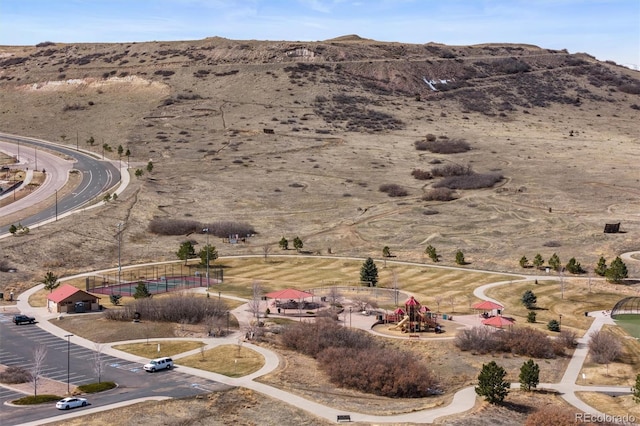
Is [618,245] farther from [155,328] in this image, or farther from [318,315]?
[155,328]

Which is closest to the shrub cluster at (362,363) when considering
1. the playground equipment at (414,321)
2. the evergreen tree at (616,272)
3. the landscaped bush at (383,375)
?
the landscaped bush at (383,375)

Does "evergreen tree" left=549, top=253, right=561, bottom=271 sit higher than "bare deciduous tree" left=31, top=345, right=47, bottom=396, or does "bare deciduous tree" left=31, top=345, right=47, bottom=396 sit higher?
"evergreen tree" left=549, top=253, right=561, bottom=271

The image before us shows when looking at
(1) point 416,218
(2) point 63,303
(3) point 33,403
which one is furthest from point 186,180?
(3) point 33,403

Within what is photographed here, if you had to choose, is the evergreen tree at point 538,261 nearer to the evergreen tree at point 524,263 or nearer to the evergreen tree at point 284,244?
the evergreen tree at point 524,263

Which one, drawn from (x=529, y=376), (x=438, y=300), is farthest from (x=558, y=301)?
(x=529, y=376)

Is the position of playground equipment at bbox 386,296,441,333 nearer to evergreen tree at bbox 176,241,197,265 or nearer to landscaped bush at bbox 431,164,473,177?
evergreen tree at bbox 176,241,197,265

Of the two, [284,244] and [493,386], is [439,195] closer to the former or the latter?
[284,244]

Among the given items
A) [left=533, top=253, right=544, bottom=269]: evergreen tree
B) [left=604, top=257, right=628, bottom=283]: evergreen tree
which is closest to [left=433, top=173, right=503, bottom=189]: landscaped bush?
[left=533, top=253, right=544, bottom=269]: evergreen tree
